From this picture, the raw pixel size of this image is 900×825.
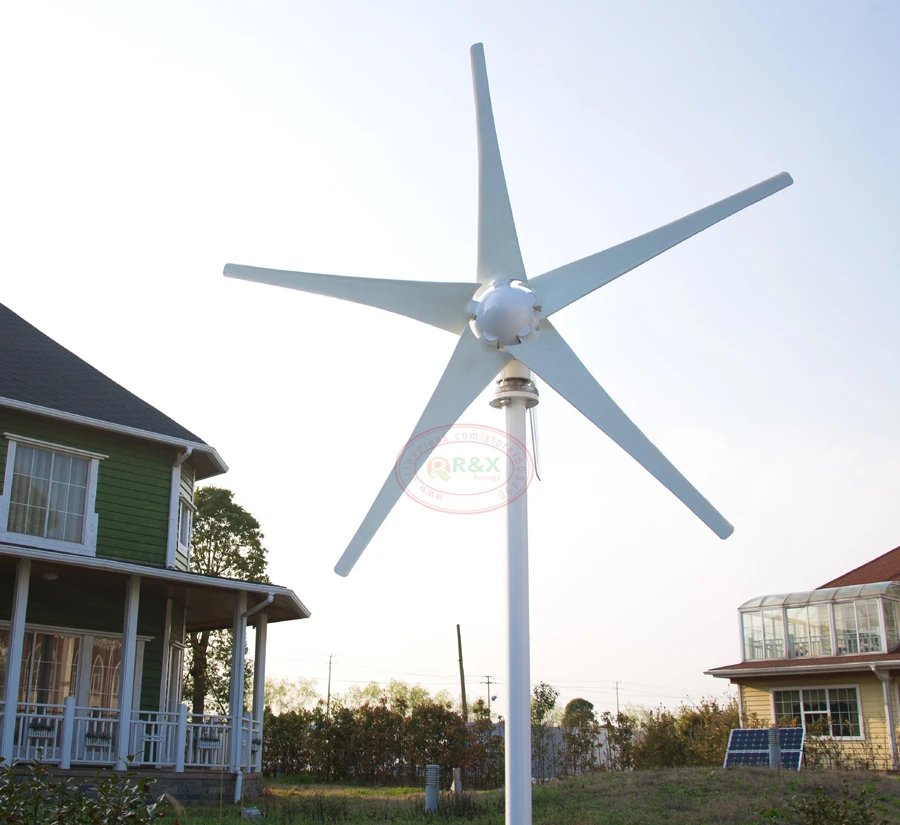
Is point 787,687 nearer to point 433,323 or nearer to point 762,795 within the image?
point 762,795

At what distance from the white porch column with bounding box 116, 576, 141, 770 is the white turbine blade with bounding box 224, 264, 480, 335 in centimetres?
761

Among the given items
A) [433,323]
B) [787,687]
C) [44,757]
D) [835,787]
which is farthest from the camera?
[787,687]

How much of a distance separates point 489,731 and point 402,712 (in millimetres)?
2826

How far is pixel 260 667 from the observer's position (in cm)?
1850

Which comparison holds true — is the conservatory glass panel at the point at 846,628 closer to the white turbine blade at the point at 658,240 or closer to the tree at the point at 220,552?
the tree at the point at 220,552

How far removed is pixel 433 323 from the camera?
9.86m

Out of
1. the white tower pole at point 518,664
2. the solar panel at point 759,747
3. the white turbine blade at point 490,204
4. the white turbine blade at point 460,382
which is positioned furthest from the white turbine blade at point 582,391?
the solar panel at point 759,747

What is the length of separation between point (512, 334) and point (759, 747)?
56.6 feet

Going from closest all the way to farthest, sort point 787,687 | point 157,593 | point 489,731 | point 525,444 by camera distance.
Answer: point 525,444 < point 157,593 < point 489,731 < point 787,687

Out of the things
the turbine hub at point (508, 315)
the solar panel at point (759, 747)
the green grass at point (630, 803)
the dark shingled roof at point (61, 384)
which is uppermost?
the dark shingled roof at point (61, 384)

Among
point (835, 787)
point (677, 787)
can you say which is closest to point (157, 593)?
point (677, 787)

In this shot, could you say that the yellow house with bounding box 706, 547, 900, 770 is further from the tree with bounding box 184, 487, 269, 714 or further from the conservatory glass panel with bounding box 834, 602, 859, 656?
the tree with bounding box 184, 487, 269, 714

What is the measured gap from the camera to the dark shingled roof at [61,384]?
17062mm

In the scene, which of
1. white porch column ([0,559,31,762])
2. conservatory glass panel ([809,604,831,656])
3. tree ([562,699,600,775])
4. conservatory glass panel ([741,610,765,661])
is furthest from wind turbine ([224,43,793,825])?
conservatory glass panel ([741,610,765,661])
